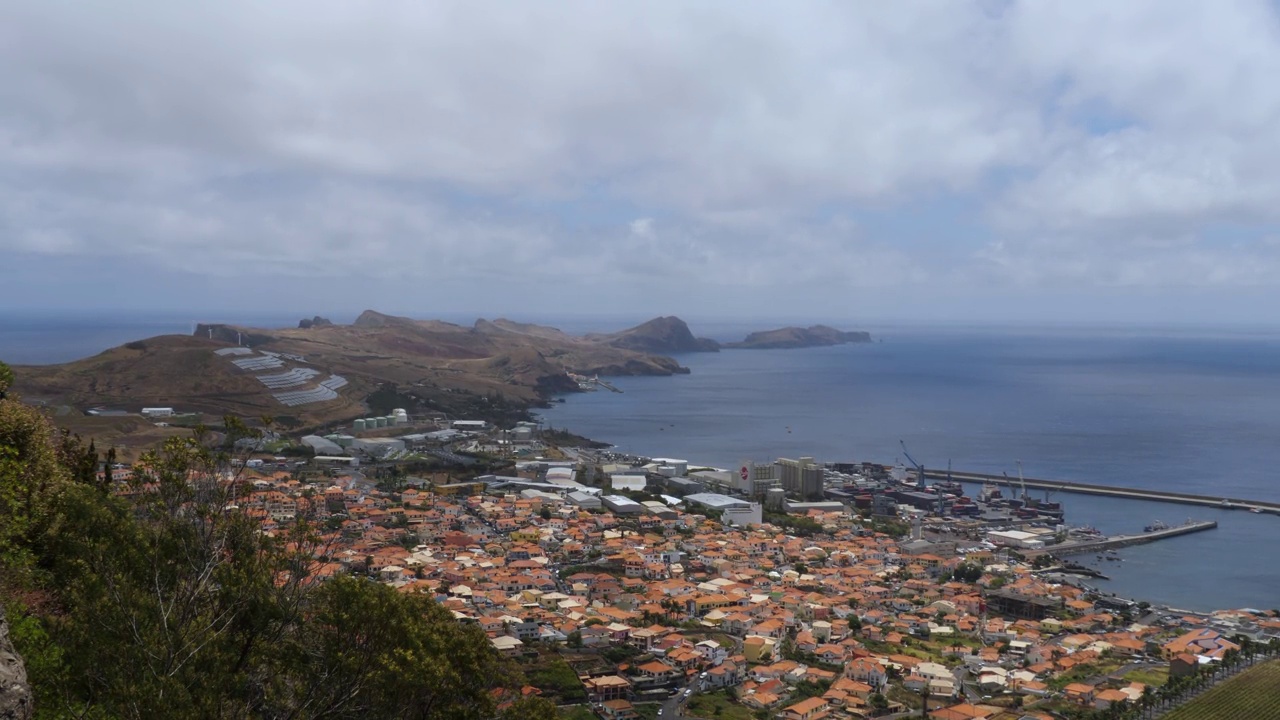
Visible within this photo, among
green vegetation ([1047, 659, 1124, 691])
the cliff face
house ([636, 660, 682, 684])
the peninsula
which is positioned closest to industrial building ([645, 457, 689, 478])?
the peninsula

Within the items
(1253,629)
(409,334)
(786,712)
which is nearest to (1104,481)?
(1253,629)

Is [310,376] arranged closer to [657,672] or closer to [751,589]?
[751,589]

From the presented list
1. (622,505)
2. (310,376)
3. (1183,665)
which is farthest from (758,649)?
(310,376)

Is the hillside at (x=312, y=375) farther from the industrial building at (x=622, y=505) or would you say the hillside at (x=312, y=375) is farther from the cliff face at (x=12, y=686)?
the cliff face at (x=12, y=686)

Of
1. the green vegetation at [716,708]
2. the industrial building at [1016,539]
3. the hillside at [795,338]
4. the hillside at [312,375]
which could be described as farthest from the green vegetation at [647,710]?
the hillside at [795,338]

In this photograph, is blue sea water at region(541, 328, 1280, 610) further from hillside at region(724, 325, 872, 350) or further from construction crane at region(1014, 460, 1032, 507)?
hillside at region(724, 325, 872, 350)
